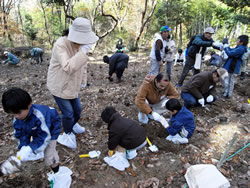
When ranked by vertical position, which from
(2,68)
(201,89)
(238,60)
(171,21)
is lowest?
(2,68)

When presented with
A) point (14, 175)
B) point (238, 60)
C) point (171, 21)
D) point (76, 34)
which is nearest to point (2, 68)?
point (14, 175)

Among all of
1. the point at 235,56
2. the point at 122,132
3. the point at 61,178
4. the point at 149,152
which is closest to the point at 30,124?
the point at 61,178

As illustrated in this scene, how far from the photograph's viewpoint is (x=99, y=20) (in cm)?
2316

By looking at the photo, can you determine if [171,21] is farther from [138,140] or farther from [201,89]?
[138,140]

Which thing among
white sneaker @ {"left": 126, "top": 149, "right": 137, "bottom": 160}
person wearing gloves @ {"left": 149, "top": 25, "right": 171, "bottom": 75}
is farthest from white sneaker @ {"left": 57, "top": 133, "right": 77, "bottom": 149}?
person wearing gloves @ {"left": 149, "top": 25, "right": 171, "bottom": 75}

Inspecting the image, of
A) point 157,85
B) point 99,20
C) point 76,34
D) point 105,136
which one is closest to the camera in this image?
point 76,34

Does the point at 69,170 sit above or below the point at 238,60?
below

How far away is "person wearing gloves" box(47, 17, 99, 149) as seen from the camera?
1958 mm

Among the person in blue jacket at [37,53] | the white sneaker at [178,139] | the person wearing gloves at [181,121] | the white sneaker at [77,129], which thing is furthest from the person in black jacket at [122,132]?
the person in blue jacket at [37,53]

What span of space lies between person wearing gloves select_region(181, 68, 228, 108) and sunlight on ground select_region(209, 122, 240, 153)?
651 millimetres

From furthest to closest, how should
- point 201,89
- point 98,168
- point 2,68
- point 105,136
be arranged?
point 2,68, point 201,89, point 105,136, point 98,168

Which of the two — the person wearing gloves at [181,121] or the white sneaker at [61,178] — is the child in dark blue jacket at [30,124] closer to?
the white sneaker at [61,178]

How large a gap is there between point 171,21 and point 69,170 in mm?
17242

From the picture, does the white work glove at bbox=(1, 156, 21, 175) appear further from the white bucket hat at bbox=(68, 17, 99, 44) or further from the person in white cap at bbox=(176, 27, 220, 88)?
the person in white cap at bbox=(176, 27, 220, 88)
